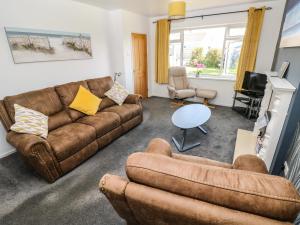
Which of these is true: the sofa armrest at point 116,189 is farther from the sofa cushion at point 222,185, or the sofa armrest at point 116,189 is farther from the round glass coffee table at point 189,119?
the round glass coffee table at point 189,119

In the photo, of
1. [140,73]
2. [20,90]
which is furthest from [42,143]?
[140,73]

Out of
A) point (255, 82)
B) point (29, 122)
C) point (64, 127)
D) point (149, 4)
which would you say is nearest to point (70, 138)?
point (64, 127)

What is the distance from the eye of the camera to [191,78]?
495 cm

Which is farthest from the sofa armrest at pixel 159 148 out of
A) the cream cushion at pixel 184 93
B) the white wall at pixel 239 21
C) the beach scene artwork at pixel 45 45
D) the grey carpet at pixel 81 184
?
the white wall at pixel 239 21

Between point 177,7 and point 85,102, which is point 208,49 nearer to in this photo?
point 177,7

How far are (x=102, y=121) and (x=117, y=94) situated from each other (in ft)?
3.24

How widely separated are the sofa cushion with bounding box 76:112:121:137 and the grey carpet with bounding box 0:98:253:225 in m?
0.33

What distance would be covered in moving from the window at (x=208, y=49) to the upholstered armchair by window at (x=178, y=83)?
18.7 inches

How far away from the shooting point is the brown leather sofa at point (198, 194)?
0.71 metres

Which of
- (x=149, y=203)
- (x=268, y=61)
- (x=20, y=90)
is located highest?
(x=268, y=61)

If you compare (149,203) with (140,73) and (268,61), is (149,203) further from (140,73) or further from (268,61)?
(140,73)

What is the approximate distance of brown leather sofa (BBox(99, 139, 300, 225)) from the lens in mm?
706

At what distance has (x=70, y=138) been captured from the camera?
222cm

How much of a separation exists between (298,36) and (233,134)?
184 cm
